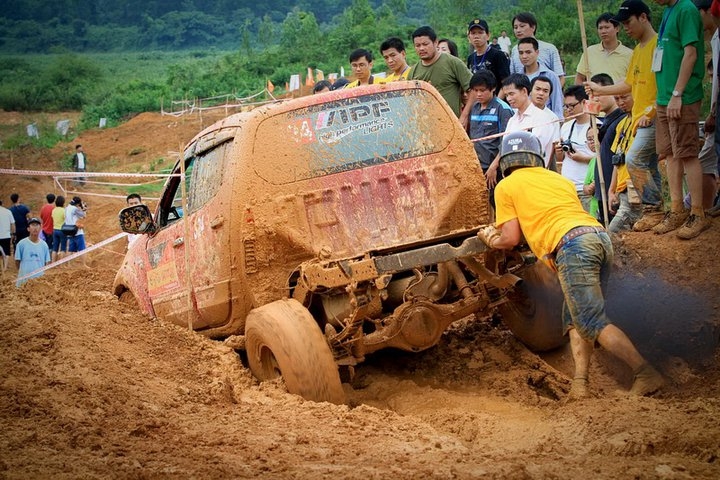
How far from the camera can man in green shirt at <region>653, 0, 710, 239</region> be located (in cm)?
694

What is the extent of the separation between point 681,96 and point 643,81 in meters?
0.78

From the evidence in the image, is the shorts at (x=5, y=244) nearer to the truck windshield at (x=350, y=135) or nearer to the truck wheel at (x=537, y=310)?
the truck windshield at (x=350, y=135)

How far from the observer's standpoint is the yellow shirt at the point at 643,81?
25.0 ft

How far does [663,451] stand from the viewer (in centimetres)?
449

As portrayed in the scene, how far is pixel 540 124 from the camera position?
856 centimetres

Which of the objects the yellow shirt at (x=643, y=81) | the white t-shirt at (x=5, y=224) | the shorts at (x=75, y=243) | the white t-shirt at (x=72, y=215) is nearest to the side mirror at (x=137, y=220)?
the yellow shirt at (x=643, y=81)

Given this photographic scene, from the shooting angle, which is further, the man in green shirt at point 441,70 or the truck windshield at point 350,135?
the man in green shirt at point 441,70

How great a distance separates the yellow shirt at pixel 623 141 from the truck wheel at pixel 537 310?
179 centimetres

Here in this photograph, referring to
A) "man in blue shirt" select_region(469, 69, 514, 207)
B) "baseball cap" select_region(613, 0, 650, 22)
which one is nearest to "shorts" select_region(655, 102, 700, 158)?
"baseball cap" select_region(613, 0, 650, 22)

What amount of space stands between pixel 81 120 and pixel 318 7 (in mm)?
38677

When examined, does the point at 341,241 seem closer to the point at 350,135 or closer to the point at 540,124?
the point at 350,135

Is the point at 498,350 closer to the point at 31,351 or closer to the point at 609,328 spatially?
the point at 609,328

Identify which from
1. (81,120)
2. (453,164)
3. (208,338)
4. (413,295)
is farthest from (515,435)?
(81,120)

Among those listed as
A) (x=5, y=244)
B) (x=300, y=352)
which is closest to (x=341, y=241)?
(x=300, y=352)
